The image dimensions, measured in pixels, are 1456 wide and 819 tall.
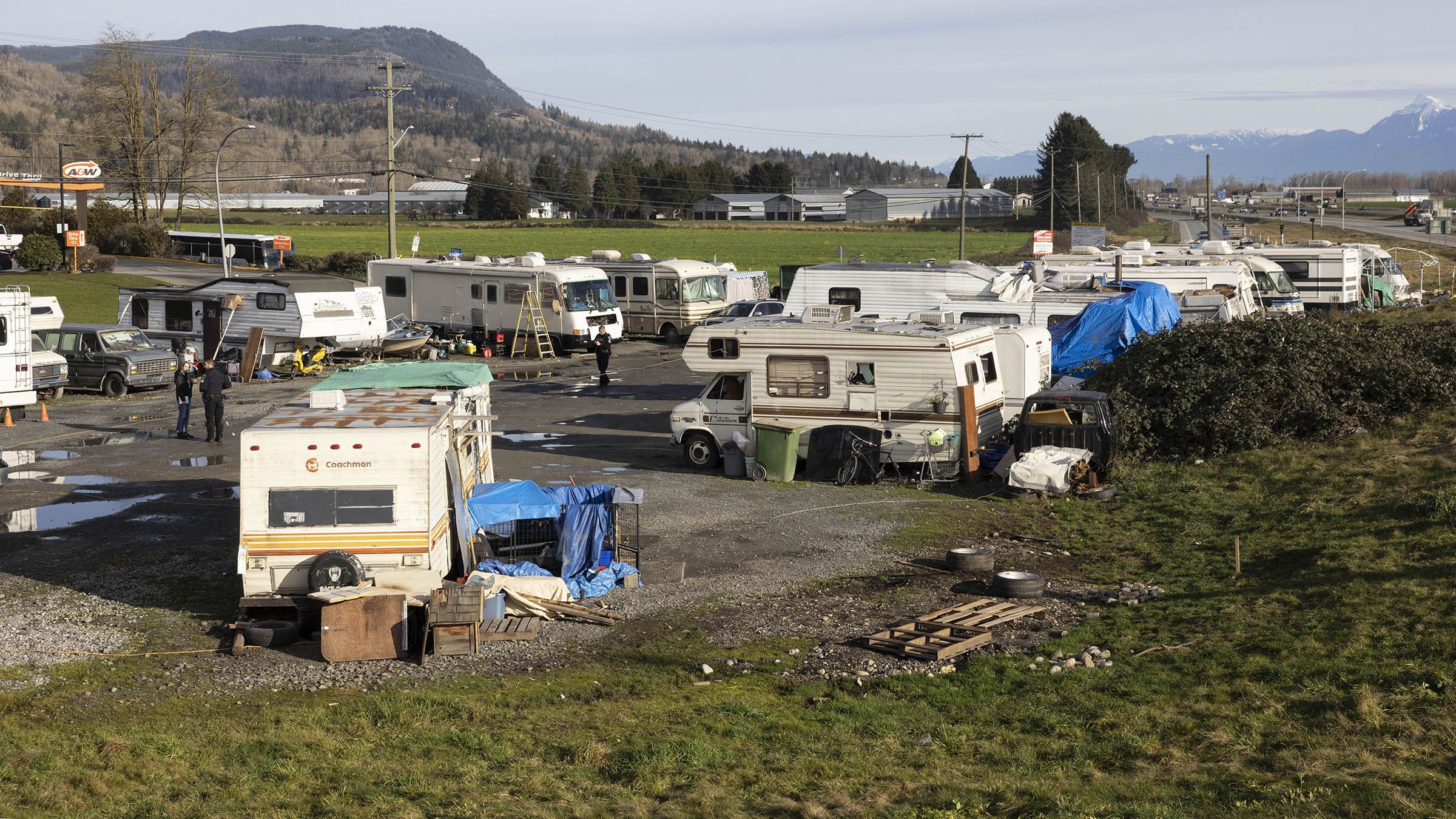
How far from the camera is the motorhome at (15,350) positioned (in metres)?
25.2

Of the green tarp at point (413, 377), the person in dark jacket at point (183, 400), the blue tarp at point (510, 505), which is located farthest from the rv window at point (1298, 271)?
the person in dark jacket at point (183, 400)

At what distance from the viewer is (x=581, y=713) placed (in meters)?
10.1

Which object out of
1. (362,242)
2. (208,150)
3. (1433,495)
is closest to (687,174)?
(362,242)

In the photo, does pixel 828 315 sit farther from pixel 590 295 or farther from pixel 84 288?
pixel 84 288

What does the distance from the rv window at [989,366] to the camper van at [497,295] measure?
1887 cm

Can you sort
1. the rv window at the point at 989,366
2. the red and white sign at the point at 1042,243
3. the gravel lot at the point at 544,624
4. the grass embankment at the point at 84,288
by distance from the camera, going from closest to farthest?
the gravel lot at the point at 544,624
the rv window at the point at 989,366
the grass embankment at the point at 84,288
the red and white sign at the point at 1042,243

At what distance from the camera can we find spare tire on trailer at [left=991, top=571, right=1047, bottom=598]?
13.2 m

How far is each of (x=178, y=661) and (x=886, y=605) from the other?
7.05m

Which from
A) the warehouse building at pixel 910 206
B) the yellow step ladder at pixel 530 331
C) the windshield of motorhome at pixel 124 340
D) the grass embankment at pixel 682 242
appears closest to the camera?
the windshield of motorhome at pixel 124 340

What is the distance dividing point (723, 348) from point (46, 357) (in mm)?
17910

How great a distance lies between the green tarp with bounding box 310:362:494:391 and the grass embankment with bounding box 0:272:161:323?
31.7 meters

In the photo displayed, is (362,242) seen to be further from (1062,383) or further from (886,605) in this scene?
(886,605)

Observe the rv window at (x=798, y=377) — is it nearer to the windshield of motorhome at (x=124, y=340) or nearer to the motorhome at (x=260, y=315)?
the motorhome at (x=260, y=315)

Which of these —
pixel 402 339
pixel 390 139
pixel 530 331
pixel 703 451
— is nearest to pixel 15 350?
pixel 402 339
